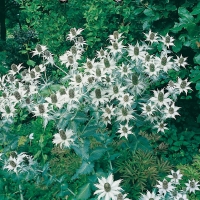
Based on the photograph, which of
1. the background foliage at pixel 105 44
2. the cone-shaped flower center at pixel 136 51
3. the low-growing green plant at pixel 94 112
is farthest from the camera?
the background foliage at pixel 105 44

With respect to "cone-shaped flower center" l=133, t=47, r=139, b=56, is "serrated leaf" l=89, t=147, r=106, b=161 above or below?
below

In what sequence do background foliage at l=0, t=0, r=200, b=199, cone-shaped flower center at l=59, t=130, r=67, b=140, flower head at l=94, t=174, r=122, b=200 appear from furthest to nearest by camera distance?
background foliage at l=0, t=0, r=200, b=199 → cone-shaped flower center at l=59, t=130, r=67, b=140 → flower head at l=94, t=174, r=122, b=200

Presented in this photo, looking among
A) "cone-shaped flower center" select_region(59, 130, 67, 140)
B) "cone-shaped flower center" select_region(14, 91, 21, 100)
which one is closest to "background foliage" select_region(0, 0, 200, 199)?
"cone-shaped flower center" select_region(59, 130, 67, 140)

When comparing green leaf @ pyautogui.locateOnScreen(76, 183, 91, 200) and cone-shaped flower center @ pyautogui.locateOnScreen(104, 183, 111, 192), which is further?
green leaf @ pyautogui.locateOnScreen(76, 183, 91, 200)

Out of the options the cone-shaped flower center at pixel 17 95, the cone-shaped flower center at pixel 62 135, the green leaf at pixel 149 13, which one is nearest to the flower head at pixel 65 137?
the cone-shaped flower center at pixel 62 135

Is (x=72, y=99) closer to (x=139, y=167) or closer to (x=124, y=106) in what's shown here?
(x=124, y=106)

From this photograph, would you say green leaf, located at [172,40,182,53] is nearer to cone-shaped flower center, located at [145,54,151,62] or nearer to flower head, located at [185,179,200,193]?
cone-shaped flower center, located at [145,54,151,62]

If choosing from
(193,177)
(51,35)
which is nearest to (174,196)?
(193,177)

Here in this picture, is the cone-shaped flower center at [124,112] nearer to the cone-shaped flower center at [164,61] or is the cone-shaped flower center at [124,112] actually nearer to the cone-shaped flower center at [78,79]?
the cone-shaped flower center at [78,79]

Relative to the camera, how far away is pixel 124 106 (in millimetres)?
2725

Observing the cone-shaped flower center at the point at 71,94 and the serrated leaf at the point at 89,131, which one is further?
the serrated leaf at the point at 89,131

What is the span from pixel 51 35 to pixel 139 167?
2.82 meters

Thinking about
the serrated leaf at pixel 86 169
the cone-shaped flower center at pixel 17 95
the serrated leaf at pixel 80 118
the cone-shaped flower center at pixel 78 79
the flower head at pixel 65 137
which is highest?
the cone-shaped flower center at pixel 78 79

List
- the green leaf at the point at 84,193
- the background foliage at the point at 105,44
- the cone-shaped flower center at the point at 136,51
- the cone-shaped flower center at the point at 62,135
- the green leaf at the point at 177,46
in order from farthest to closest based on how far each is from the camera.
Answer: the green leaf at the point at 177,46
the background foliage at the point at 105,44
the cone-shaped flower center at the point at 136,51
the green leaf at the point at 84,193
the cone-shaped flower center at the point at 62,135
